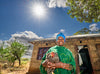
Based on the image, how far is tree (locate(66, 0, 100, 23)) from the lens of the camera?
831cm

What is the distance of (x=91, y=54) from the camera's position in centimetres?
564

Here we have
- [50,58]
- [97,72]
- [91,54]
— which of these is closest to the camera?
[50,58]

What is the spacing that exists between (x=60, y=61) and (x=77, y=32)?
1323 cm

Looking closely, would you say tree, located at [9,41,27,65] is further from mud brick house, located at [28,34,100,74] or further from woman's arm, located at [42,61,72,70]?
woman's arm, located at [42,61,72,70]

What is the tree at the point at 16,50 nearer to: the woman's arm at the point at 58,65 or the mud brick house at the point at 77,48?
the mud brick house at the point at 77,48

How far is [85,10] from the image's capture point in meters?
9.28

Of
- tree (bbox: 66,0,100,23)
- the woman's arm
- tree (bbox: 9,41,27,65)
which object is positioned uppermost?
tree (bbox: 66,0,100,23)

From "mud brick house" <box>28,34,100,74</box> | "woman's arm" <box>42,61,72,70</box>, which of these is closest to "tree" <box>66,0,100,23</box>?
"mud brick house" <box>28,34,100,74</box>

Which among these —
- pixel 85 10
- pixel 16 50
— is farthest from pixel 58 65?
pixel 16 50

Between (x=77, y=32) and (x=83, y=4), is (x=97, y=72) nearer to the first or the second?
(x=83, y=4)

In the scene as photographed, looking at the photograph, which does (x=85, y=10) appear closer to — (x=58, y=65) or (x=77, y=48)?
(x=77, y=48)

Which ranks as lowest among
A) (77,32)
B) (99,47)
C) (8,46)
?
(99,47)

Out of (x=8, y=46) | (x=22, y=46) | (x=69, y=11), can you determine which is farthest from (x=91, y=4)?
(x=8, y=46)

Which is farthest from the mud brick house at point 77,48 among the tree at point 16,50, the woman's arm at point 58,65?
the tree at point 16,50
